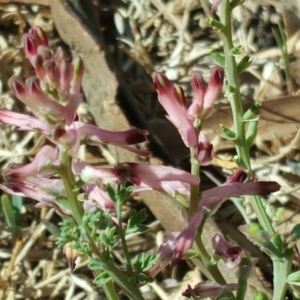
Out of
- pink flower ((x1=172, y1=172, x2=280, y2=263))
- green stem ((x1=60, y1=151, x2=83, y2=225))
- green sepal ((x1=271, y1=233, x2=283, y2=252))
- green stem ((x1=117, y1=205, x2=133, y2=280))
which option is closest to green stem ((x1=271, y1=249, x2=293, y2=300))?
green sepal ((x1=271, y1=233, x2=283, y2=252))

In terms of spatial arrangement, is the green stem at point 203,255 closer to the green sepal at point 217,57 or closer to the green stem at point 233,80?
the green stem at point 233,80

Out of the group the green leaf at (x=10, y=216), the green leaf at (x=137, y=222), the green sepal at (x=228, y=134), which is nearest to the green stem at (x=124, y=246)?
the green leaf at (x=137, y=222)

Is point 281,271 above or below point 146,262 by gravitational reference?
below

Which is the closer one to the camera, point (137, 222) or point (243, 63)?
point (137, 222)

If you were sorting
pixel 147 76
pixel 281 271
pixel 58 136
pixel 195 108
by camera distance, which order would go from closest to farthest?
pixel 58 136
pixel 195 108
pixel 281 271
pixel 147 76

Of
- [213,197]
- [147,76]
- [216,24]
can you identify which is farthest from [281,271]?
[147,76]

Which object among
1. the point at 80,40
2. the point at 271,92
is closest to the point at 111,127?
the point at 80,40

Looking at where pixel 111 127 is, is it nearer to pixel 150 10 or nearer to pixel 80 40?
pixel 80 40

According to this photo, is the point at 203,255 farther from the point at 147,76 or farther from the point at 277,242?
the point at 147,76
